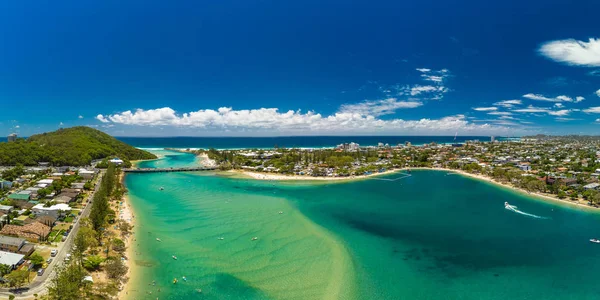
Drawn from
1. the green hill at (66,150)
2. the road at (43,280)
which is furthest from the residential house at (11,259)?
the green hill at (66,150)

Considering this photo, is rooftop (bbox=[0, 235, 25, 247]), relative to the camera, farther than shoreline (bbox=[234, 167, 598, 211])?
No

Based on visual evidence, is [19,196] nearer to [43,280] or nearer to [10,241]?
[10,241]

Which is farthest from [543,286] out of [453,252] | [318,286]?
[318,286]

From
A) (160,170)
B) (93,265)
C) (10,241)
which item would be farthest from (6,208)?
(160,170)

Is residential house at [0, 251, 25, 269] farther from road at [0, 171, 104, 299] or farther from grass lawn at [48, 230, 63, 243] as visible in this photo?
grass lawn at [48, 230, 63, 243]

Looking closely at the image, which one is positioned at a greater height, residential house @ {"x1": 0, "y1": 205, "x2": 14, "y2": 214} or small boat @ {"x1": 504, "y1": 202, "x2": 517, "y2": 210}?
residential house @ {"x1": 0, "y1": 205, "x2": 14, "y2": 214}

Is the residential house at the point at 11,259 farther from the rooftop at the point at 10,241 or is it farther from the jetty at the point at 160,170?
the jetty at the point at 160,170

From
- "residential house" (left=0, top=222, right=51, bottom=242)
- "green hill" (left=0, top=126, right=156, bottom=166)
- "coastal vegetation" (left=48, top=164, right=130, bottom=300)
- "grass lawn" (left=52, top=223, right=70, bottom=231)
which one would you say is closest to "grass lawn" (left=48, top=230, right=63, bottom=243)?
"residential house" (left=0, top=222, right=51, bottom=242)
